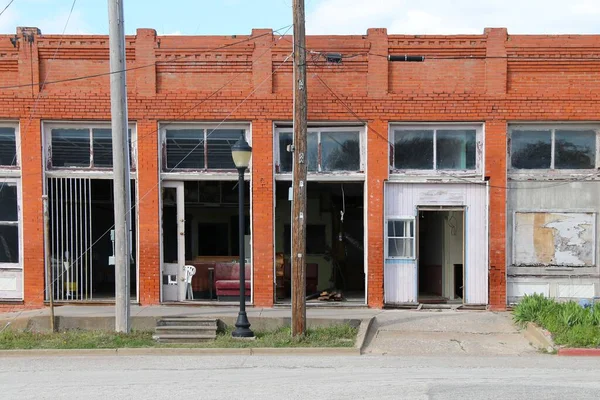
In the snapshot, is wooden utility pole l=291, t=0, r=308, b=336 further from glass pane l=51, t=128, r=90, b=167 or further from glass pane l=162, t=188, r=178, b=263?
glass pane l=51, t=128, r=90, b=167

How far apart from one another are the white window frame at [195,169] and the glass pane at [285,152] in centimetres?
69

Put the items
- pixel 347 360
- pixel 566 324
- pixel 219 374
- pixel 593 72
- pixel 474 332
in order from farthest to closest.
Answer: pixel 593 72, pixel 474 332, pixel 566 324, pixel 347 360, pixel 219 374

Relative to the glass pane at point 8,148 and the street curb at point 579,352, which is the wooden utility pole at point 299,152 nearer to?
the street curb at point 579,352

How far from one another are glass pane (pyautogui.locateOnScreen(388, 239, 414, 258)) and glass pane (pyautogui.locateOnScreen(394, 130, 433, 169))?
1621mm

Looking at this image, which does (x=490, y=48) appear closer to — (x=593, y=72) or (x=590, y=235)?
(x=593, y=72)

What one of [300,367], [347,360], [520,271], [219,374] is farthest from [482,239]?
[219,374]

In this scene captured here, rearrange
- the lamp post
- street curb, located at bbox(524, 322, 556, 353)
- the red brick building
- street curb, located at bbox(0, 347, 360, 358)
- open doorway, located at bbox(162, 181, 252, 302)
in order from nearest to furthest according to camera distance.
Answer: street curb, located at bbox(0, 347, 360, 358) < street curb, located at bbox(524, 322, 556, 353) < the lamp post < the red brick building < open doorway, located at bbox(162, 181, 252, 302)

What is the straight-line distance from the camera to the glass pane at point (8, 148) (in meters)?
14.6

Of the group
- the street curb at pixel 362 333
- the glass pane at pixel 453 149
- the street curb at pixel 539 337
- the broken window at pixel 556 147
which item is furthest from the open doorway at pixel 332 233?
the street curb at pixel 539 337

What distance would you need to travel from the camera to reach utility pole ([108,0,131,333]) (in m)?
11.9

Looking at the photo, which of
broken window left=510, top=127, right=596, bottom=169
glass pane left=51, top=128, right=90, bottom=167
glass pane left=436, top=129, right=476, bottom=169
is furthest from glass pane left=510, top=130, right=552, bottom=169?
glass pane left=51, top=128, right=90, bottom=167

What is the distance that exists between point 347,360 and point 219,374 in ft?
7.20

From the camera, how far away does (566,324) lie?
11.7m

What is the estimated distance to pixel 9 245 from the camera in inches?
574
